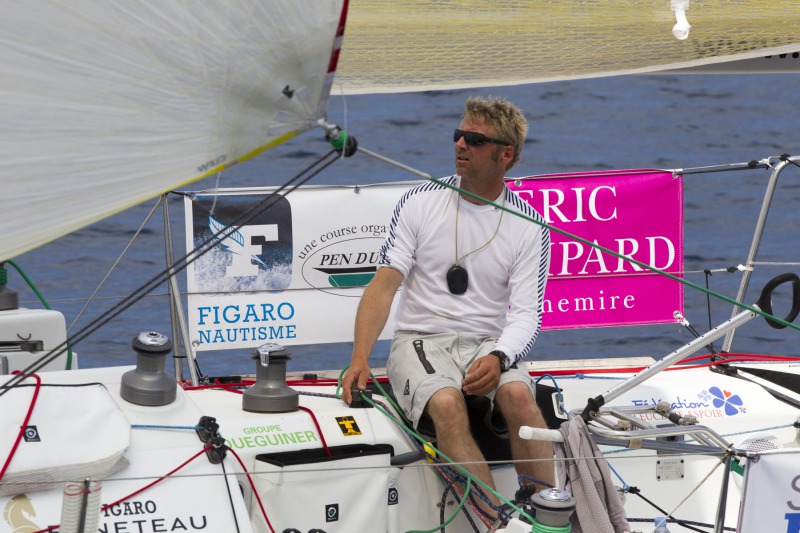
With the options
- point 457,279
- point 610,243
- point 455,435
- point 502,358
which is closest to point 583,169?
point 610,243

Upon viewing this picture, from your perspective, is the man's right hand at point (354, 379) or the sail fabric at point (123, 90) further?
the man's right hand at point (354, 379)

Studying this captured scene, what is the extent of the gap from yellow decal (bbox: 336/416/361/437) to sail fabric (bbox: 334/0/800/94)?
115cm

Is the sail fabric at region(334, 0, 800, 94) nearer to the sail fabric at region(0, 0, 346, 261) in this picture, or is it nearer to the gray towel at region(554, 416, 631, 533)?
the gray towel at region(554, 416, 631, 533)

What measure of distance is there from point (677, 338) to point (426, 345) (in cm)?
527

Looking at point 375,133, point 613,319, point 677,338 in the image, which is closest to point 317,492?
point 613,319

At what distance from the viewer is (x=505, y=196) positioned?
4.13 metres

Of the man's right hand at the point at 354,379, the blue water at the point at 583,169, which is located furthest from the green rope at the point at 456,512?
the blue water at the point at 583,169

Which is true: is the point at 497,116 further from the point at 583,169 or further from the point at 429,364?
the point at 583,169

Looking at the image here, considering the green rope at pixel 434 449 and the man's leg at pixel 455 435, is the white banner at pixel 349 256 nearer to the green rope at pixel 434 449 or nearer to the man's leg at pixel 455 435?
the green rope at pixel 434 449

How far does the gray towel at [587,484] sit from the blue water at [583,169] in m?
3.41

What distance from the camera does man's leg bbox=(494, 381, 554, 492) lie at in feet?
12.1

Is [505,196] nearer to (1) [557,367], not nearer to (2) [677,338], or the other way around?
(1) [557,367]

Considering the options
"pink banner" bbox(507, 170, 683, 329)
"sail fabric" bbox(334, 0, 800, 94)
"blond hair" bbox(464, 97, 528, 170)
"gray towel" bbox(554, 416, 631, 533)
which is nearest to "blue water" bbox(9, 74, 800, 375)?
"sail fabric" bbox(334, 0, 800, 94)

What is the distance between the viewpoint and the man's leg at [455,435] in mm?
3615
